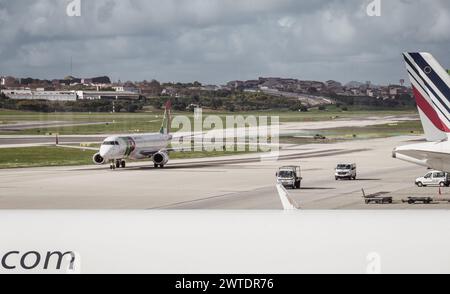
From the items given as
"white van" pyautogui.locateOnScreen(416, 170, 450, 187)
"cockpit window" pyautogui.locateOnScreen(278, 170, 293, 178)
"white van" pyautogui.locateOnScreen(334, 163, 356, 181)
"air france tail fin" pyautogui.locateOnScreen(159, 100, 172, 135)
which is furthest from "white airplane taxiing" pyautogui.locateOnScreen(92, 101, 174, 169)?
"white van" pyautogui.locateOnScreen(416, 170, 450, 187)

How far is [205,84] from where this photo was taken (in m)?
69.6

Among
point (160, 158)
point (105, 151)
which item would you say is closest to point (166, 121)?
point (160, 158)

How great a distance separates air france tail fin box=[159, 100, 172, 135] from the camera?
7638 centimetres

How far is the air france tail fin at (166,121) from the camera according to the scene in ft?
251

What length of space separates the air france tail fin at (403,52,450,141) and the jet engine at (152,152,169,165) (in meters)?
35.0

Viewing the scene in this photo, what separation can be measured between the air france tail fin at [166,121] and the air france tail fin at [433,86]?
32.5 metres

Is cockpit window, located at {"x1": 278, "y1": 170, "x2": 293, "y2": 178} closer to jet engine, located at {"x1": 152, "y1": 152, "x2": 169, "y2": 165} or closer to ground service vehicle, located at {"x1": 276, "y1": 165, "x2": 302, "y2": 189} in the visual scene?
ground service vehicle, located at {"x1": 276, "y1": 165, "x2": 302, "y2": 189}

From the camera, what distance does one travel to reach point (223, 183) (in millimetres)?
69750

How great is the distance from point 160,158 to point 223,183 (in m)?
10.7

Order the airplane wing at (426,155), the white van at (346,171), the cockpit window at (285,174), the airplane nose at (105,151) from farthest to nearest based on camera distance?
1. the airplane nose at (105,151)
2. the white van at (346,171)
3. the cockpit window at (285,174)
4. the airplane wing at (426,155)

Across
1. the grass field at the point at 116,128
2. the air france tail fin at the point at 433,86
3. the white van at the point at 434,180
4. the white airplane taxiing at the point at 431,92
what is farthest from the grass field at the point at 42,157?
the air france tail fin at the point at 433,86

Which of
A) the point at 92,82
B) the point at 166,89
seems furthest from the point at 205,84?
the point at 92,82

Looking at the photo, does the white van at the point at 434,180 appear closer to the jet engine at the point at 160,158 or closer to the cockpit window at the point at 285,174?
the cockpit window at the point at 285,174
